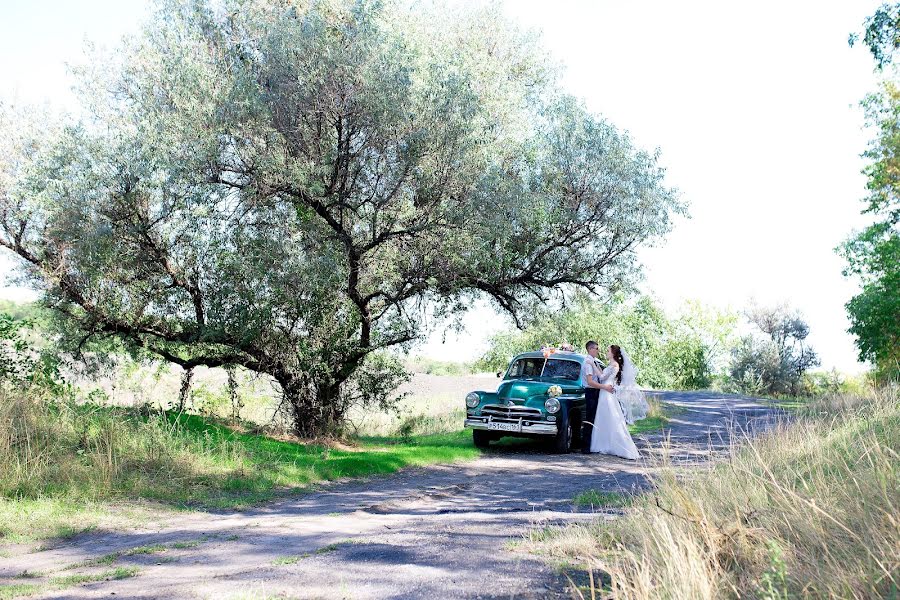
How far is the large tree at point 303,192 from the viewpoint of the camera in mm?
12492

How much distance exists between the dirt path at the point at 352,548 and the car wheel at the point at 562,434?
355cm

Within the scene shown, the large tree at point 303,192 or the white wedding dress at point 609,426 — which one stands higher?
the large tree at point 303,192

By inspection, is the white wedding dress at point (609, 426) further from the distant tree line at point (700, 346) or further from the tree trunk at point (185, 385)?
the distant tree line at point (700, 346)

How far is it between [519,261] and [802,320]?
4030cm

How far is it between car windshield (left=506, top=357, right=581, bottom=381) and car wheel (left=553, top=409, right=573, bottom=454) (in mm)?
1124

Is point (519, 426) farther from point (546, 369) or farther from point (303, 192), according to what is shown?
point (303, 192)

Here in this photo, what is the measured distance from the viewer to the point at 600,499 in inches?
337

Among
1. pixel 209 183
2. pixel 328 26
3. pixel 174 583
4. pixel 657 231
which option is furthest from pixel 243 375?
pixel 174 583

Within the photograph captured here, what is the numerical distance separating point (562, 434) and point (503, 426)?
1.20 m

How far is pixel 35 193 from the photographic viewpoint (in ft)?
40.5

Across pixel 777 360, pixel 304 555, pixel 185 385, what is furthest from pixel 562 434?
pixel 777 360

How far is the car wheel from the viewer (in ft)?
48.6

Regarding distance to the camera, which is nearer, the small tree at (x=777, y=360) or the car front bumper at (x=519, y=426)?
the car front bumper at (x=519, y=426)

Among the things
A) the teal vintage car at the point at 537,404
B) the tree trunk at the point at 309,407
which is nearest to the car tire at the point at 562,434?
the teal vintage car at the point at 537,404
